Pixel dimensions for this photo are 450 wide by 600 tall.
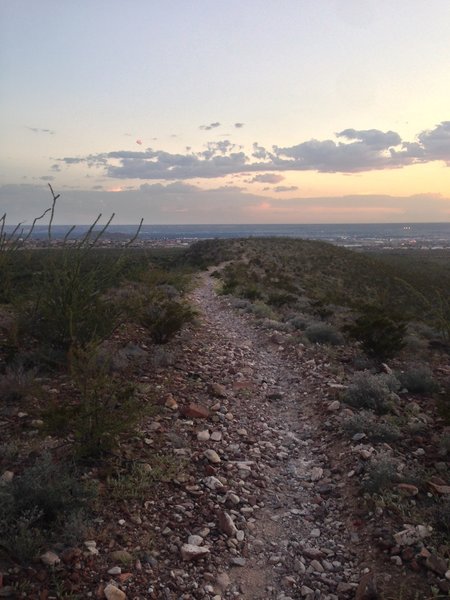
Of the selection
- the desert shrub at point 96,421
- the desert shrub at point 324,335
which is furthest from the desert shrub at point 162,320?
the desert shrub at point 96,421

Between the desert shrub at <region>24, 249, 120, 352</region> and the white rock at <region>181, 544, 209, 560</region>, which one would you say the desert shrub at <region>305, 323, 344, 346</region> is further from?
the white rock at <region>181, 544, 209, 560</region>

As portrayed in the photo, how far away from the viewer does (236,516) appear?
427cm

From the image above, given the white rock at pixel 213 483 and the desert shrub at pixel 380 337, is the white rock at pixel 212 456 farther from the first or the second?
the desert shrub at pixel 380 337

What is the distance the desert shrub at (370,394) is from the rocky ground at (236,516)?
250 mm

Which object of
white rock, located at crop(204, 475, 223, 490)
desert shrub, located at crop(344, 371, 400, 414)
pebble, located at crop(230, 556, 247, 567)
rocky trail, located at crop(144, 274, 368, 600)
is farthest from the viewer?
desert shrub, located at crop(344, 371, 400, 414)

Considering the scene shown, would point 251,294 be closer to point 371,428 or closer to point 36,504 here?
point 371,428

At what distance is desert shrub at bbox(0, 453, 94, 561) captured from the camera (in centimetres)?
331

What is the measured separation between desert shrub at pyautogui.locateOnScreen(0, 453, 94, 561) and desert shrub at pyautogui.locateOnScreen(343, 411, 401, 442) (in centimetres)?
321

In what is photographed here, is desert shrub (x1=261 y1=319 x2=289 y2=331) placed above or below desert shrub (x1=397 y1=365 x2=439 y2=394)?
above

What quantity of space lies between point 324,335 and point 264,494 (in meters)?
6.05

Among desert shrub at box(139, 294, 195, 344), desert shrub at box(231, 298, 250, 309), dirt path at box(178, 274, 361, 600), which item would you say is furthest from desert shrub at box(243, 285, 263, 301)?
dirt path at box(178, 274, 361, 600)

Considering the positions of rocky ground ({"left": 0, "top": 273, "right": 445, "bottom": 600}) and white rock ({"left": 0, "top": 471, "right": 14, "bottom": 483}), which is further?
white rock ({"left": 0, "top": 471, "right": 14, "bottom": 483})

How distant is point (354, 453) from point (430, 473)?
0.83 meters

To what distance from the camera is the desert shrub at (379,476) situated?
4453mm
